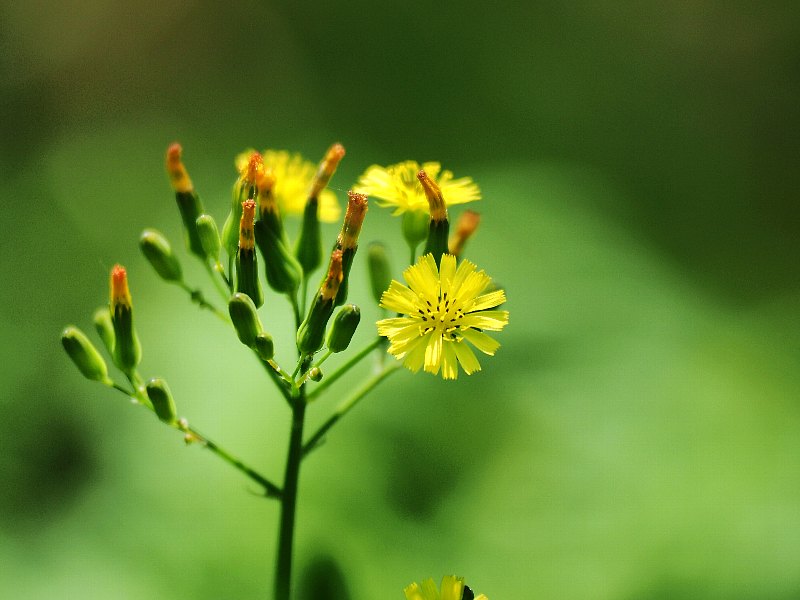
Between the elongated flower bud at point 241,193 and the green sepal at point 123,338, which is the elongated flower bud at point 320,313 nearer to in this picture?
the elongated flower bud at point 241,193

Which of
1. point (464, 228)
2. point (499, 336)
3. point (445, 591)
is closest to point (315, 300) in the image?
point (464, 228)

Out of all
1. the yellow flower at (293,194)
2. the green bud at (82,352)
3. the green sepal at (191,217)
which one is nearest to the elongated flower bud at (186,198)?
the green sepal at (191,217)

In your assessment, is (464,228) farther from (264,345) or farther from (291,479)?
(291,479)

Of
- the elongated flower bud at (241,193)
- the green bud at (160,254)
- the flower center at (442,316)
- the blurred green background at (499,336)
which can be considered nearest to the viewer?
the flower center at (442,316)

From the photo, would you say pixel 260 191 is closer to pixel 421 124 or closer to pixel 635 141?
pixel 421 124

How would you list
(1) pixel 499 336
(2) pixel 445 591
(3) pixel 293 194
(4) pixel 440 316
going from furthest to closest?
(1) pixel 499 336 → (3) pixel 293 194 → (4) pixel 440 316 → (2) pixel 445 591

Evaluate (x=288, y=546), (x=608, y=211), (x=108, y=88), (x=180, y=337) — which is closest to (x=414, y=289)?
(x=288, y=546)
